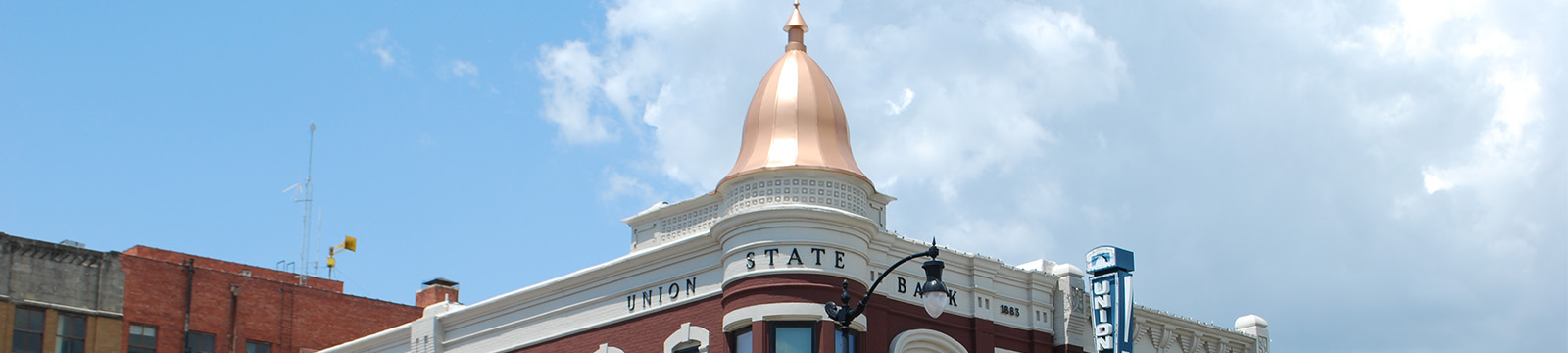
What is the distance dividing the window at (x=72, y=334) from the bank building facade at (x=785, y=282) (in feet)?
43.5

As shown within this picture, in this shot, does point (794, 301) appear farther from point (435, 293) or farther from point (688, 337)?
point (435, 293)

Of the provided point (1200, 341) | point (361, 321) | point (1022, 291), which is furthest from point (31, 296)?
point (1200, 341)

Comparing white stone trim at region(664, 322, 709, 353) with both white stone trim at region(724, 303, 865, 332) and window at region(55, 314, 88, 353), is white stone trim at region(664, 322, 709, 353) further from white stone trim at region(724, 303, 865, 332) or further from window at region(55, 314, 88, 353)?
window at region(55, 314, 88, 353)

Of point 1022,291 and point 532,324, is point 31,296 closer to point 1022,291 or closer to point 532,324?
point 532,324

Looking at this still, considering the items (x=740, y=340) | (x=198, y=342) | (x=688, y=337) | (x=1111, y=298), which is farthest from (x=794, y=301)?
(x=198, y=342)

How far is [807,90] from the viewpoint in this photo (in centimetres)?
3812

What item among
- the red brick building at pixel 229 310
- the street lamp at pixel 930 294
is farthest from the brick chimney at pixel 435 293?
the street lamp at pixel 930 294

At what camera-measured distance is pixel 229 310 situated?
54.6m

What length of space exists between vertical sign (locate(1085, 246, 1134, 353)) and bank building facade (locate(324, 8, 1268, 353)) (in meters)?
0.53

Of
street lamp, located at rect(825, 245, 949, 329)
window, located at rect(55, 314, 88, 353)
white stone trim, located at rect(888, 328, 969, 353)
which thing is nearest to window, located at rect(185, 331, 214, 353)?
window, located at rect(55, 314, 88, 353)

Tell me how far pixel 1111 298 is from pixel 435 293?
87.6 feet

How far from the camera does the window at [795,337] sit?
3438 centimetres

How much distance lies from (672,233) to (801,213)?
588cm

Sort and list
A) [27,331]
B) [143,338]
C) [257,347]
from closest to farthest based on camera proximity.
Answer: [27,331] < [143,338] < [257,347]
